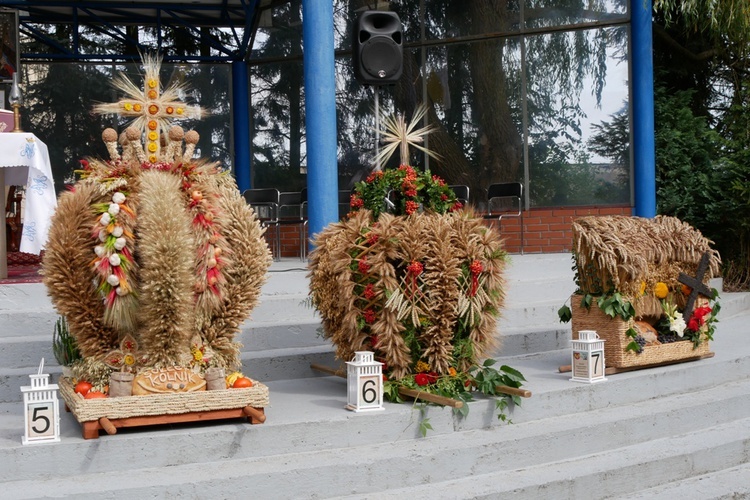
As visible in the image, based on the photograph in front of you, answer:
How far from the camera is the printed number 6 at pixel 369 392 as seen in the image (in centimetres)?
→ 448

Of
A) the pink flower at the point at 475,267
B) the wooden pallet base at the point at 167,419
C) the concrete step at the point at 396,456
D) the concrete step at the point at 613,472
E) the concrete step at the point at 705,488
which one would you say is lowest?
the concrete step at the point at 705,488

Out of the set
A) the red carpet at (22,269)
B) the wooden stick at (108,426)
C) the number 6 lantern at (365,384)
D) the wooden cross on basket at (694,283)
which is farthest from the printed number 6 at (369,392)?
the red carpet at (22,269)

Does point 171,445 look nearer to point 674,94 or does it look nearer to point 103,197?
point 103,197

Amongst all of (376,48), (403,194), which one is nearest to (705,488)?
(403,194)

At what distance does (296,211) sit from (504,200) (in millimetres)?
2696

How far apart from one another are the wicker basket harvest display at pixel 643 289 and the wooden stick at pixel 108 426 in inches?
110

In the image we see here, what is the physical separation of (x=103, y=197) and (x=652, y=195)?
7.14 metres

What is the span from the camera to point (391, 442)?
14.4 ft

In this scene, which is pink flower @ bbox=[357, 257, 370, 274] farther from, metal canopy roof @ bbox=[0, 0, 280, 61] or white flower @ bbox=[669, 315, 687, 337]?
metal canopy roof @ bbox=[0, 0, 280, 61]

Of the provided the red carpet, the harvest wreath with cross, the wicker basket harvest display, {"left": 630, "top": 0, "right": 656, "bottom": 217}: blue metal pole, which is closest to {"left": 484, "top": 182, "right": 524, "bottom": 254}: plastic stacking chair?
{"left": 630, "top": 0, "right": 656, "bottom": 217}: blue metal pole

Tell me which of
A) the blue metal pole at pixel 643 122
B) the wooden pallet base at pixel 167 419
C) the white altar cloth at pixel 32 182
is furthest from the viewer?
the blue metal pole at pixel 643 122

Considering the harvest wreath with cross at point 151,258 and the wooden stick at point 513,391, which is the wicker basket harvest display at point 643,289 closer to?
the wooden stick at point 513,391

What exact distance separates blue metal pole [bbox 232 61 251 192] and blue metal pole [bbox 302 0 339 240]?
4.83 metres

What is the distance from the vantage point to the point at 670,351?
5.60 m
